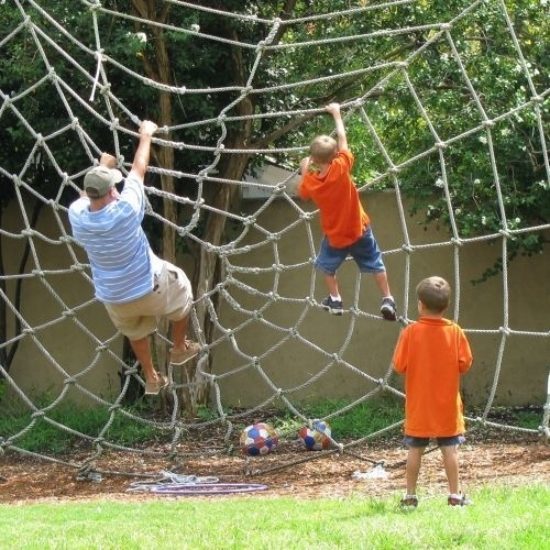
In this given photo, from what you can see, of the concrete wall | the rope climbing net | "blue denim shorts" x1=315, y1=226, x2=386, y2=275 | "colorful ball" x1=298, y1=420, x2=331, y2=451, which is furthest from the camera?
the concrete wall

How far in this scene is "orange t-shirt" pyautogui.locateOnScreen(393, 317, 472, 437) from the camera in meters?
5.37

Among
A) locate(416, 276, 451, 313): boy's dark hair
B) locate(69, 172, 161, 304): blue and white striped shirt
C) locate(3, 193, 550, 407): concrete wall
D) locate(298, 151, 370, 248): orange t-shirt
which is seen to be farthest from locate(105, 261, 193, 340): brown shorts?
locate(3, 193, 550, 407): concrete wall

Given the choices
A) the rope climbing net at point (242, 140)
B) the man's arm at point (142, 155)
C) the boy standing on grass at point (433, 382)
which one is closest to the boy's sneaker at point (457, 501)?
the boy standing on grass at point (433, 382)

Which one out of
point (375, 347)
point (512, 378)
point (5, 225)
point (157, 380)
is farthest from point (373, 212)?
point (157, 380)

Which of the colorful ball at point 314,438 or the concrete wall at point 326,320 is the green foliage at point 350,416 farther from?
the colorful ball at point 314,438

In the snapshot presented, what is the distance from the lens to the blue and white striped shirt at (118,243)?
5.55 m

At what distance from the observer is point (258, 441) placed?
8.17m

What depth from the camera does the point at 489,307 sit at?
390 inches

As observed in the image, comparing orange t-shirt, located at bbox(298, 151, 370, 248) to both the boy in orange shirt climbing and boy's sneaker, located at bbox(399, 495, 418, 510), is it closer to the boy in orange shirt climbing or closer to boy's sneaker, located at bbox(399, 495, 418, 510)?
the boy in orange shirt climbing

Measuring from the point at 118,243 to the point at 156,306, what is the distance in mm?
495

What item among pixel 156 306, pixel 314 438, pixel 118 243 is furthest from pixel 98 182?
pixel 314 438

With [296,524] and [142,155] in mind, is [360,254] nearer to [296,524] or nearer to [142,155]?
[142,155]

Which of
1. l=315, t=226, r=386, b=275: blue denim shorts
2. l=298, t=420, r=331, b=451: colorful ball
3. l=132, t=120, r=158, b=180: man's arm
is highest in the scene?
l=132, t=120, r=158, b=180: man's arm

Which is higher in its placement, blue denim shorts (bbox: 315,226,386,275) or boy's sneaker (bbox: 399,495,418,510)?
blue denim shorts (bbox: 315,226,386,275)
